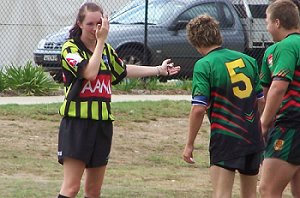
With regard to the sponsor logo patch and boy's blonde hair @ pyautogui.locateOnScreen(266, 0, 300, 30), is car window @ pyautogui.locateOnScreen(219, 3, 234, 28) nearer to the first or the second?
boy's blonde hair @ pyautogui.locateOnScreen(266, 0, 300, 30)

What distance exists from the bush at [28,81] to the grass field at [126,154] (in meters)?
1.70

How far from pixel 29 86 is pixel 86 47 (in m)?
8.57

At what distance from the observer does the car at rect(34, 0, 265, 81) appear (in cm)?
1695

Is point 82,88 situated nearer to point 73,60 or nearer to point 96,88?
point 96,88

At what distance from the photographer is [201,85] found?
655cm

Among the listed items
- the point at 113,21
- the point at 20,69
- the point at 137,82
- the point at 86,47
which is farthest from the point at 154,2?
the point at 86,47

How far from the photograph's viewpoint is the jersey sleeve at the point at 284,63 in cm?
646

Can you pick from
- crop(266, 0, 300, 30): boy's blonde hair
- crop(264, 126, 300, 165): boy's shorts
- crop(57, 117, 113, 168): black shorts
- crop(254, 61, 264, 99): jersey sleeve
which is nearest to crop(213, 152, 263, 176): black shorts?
crop(264, 126, 300, 165): boy's shorts

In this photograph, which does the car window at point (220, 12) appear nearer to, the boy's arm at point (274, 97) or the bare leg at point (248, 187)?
the bare leg at point (248, 187)

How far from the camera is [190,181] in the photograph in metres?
10.2

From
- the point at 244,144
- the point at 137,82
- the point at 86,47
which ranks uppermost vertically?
the point at 86,47

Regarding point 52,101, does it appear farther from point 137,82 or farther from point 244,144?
point 244,144

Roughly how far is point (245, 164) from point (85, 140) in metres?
1.20

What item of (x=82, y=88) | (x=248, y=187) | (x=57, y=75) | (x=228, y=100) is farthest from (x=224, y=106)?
(x=57, y=75)
